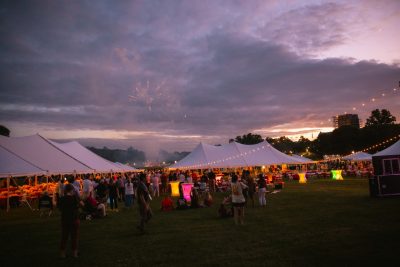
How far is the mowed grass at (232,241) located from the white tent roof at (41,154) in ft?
31.9

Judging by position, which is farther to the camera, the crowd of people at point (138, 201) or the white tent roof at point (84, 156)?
the white tent roof at point (84, 156)

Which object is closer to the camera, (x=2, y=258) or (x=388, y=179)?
(x=2, y=258)

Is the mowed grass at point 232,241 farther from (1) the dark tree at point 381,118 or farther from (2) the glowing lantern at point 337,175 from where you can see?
(1) the dark tree at point 381,118

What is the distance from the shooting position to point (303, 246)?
7.18 meters

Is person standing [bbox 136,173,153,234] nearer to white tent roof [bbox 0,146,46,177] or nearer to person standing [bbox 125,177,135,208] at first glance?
person standing [bbox 125,177,135,208]

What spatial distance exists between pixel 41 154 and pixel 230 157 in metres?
18.7

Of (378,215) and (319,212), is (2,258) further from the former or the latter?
(378,215)

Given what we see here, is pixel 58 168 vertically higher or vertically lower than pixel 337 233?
higher

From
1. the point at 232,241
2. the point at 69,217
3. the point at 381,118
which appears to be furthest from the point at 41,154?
the point at 381,118

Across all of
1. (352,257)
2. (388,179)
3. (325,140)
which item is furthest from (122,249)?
(325,140)

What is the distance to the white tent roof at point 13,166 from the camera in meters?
18.3

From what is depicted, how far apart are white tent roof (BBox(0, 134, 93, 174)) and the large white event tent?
11836mm

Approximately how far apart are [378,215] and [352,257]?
5.36 meters

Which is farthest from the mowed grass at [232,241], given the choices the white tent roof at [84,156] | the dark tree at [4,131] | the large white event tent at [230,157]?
the dark tree at [4,131]
